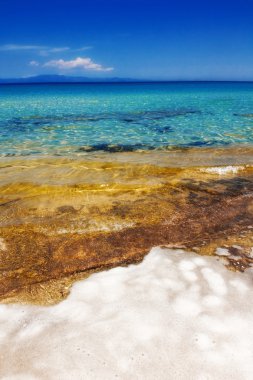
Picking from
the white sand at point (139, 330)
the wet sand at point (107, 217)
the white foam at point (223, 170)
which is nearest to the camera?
the white sand at point (139, 330)

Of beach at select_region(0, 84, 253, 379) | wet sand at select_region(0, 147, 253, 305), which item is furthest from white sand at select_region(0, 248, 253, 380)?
wet sand at select_region(0, 147, 253, 305)

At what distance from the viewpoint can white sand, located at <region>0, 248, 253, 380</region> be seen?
2.23m

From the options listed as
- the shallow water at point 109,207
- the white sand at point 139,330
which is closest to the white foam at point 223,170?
the shallow water at point 109,207

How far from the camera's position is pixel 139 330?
2559mm

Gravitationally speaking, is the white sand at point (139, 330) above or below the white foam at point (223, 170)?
above

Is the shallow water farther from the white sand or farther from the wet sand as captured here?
the white sand

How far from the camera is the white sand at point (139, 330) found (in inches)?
87.9

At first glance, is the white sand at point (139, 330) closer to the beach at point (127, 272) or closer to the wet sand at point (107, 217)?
the beach at point (127, 272)

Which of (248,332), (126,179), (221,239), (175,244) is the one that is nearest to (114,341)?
(248,332)

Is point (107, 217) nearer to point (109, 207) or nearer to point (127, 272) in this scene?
point (109, 207)

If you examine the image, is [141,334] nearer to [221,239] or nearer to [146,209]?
[221,239]

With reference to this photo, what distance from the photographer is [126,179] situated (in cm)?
712

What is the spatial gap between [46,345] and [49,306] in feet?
1.53

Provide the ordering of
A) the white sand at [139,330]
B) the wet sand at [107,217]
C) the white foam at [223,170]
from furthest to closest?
1. the white foam at [223,170]
2. the wet sand at [107,217]
3. the white sand at [139,330]
